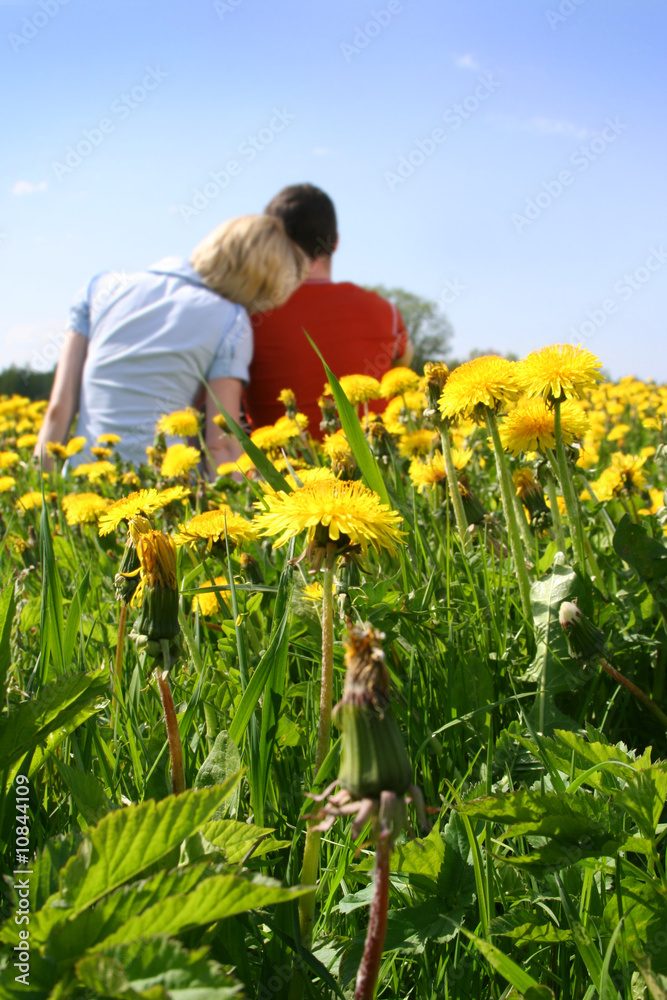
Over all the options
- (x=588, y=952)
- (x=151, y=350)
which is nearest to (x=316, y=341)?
(x=151, y=350)

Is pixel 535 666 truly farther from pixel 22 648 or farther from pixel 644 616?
pixel 22 648

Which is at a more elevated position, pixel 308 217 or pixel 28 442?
pixel 308 217

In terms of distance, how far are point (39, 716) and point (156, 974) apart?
474 mm

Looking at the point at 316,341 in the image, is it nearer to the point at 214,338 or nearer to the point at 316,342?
the point at 316,342

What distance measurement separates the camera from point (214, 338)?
5395 mm

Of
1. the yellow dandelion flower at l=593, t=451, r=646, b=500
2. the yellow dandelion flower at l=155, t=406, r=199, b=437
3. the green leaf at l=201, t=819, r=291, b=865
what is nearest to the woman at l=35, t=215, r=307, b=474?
the yellow dandelion flower at l=155, t=406, r=199, b=437

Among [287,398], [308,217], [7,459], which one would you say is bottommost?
[7,459]

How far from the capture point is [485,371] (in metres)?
1.55

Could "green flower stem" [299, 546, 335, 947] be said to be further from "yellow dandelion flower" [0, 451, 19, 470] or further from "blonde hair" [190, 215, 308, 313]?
"blonde hair" [190, 215, 308, 313]

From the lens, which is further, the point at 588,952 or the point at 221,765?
the point at 221,765

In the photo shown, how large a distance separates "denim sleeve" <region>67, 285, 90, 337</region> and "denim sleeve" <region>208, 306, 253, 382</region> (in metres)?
1.09

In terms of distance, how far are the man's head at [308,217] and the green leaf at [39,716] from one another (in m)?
6.47

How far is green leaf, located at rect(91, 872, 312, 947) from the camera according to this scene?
25.3 inches

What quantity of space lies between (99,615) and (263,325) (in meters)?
4.66
